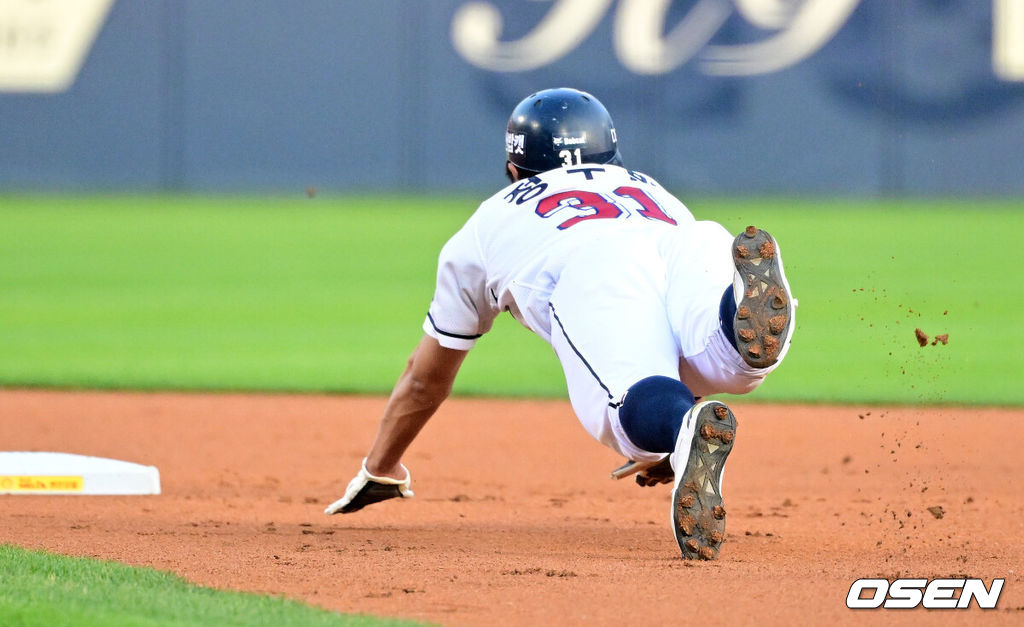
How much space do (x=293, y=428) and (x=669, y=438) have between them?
350 cm

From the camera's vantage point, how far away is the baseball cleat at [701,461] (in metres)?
3.27

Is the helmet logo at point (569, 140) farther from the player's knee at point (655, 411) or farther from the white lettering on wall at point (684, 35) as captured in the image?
the white lettering on wall at point (684, 35)

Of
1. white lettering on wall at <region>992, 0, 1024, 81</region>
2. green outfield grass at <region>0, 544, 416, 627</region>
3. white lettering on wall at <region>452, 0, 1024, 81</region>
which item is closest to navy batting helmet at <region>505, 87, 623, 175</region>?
green outfield grass at <region>0, 544, 416, 627</region>

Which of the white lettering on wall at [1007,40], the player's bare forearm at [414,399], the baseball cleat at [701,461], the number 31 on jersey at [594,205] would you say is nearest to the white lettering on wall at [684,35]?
the white lettering on wall at [1007,40]

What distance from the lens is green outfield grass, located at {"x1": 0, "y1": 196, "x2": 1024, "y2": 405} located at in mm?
8227

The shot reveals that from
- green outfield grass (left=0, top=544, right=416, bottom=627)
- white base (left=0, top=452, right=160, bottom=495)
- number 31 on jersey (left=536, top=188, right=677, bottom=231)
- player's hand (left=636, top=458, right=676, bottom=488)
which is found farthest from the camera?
white base (left=0, top=452, right=160, bottom=495)

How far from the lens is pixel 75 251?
13711 millimetres

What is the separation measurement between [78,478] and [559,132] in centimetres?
210

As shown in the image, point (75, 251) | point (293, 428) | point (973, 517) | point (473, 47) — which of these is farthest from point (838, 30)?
point (973, 517)

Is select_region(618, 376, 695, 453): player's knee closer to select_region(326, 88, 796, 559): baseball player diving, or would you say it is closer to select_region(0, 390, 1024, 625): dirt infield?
select_region(326, 88, 796, 559): baseball player diving

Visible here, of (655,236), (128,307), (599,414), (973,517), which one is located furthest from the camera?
(128,307)

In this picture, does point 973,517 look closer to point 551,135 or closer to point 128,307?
point 551,135

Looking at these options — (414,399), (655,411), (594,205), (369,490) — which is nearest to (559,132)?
(594,205)

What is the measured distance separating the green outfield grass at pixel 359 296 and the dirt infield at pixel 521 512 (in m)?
0.59
